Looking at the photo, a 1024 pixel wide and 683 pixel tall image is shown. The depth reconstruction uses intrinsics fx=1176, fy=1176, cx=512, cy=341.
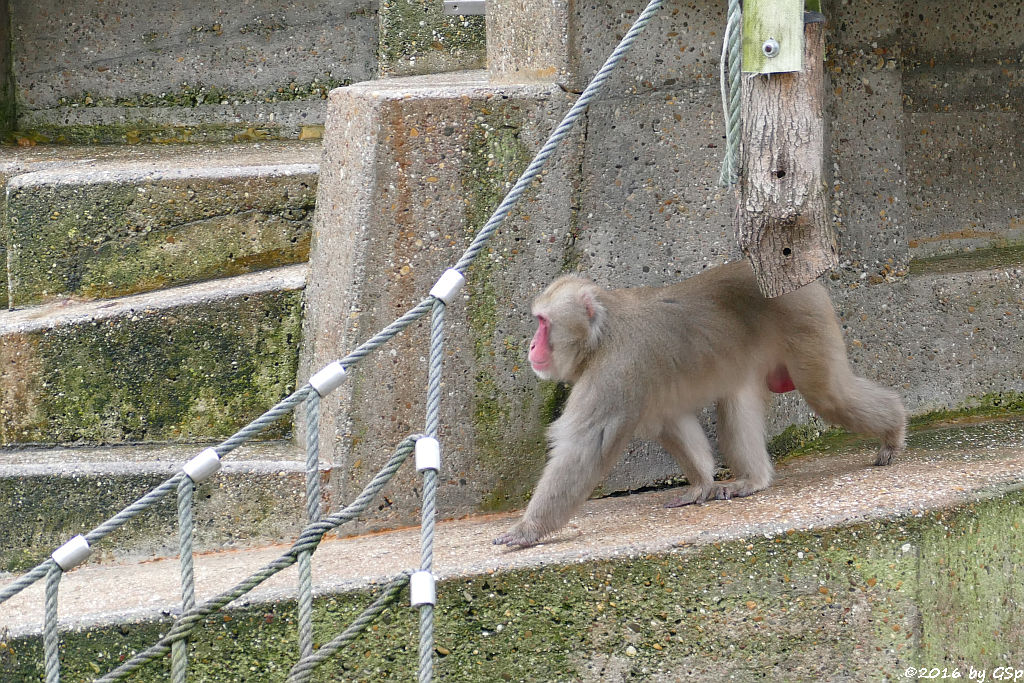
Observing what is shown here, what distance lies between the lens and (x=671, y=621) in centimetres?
360

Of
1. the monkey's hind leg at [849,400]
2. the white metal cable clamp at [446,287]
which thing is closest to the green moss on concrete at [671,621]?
the monkey's hind leg at [849,400]

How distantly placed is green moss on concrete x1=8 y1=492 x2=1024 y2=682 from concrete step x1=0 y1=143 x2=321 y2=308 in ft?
6.26

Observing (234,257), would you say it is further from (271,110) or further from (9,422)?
(271,110)

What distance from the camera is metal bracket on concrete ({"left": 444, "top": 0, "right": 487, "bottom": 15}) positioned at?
603 cm

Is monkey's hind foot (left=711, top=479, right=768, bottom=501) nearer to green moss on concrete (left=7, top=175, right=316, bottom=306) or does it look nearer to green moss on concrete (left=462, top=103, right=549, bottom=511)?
green moss on concrete (left=462, top=103, right=549, bottom=511)

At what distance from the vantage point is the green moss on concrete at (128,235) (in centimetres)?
499

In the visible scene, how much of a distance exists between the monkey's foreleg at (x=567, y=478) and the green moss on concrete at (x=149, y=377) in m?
1.43

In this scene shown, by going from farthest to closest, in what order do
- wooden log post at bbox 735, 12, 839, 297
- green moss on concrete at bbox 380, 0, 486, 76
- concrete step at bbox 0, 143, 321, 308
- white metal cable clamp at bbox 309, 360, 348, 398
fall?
green moss on concrete at bbox 380, 0, 486, 76, concrete step at bbox 0, 143, 321, 308, wooden log post at bbox 735, 12, 839, 297, white metal cable clamp at bbox 309, 360, 348, 398

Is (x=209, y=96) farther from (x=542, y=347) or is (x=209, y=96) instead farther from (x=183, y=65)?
(x=542, y=347)

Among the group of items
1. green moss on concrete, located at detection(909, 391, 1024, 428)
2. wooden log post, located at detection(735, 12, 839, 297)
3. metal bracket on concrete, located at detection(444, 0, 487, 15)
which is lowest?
green moss on concrete, located at detection(909, 391, 1024, 428)

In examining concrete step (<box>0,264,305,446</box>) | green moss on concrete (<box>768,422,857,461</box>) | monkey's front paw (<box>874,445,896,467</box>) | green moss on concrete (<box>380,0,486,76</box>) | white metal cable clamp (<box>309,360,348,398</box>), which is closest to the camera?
white metal cable clamp (<box>309,360,348,398</box>)

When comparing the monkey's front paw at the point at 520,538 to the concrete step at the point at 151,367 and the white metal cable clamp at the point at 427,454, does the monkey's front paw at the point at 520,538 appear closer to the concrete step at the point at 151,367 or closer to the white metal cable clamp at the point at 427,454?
the white metal cable clamp at the point at 427,454

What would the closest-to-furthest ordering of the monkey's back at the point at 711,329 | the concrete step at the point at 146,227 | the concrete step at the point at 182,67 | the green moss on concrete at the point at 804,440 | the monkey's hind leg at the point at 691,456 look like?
the monkey's back at the point at 711,329, the monkey's hind leg at the point at 691,456, the green moss on concrete at the point at 804,440, the concrete step at the point at 146,227, the concrete step at the point at 182,67

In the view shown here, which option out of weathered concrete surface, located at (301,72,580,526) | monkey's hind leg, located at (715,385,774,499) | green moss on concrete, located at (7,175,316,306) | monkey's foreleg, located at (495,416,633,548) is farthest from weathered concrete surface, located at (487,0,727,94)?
green moss on concrete, located at (7,175,316,306)
